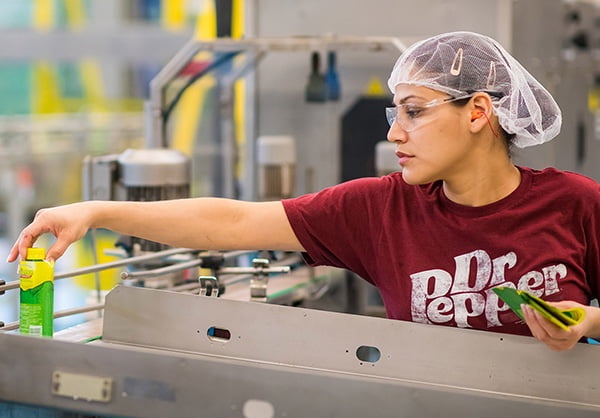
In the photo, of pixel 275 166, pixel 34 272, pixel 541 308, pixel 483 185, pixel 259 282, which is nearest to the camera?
pixel 541 308

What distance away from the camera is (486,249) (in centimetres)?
192

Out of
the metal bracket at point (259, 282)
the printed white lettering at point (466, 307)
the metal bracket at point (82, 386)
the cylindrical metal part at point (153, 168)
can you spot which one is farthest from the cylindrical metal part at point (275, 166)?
the metal bracket at point (82, 386)

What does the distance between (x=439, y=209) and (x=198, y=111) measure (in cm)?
456

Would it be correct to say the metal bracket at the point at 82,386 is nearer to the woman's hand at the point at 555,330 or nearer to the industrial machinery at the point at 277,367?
the industrial machinery at the point at 277,367

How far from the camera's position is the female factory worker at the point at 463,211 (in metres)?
1.91

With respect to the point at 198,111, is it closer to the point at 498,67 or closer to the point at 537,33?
the point at 537,33

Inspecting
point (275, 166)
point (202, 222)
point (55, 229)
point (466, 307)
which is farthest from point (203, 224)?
point (275, 166)

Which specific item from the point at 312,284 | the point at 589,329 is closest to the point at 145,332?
the point at 589,329

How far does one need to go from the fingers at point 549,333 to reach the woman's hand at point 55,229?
31.2 inches

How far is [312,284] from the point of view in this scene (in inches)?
129

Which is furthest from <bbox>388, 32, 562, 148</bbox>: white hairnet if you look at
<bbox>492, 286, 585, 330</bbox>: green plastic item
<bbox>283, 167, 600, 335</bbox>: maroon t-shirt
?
<bbox>492, 286, 585, 330</bbox>: green plastic item

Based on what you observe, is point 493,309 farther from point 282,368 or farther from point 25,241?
point 25,241

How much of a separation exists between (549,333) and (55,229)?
0.87m

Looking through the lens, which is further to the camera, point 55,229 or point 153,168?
point 153,168
